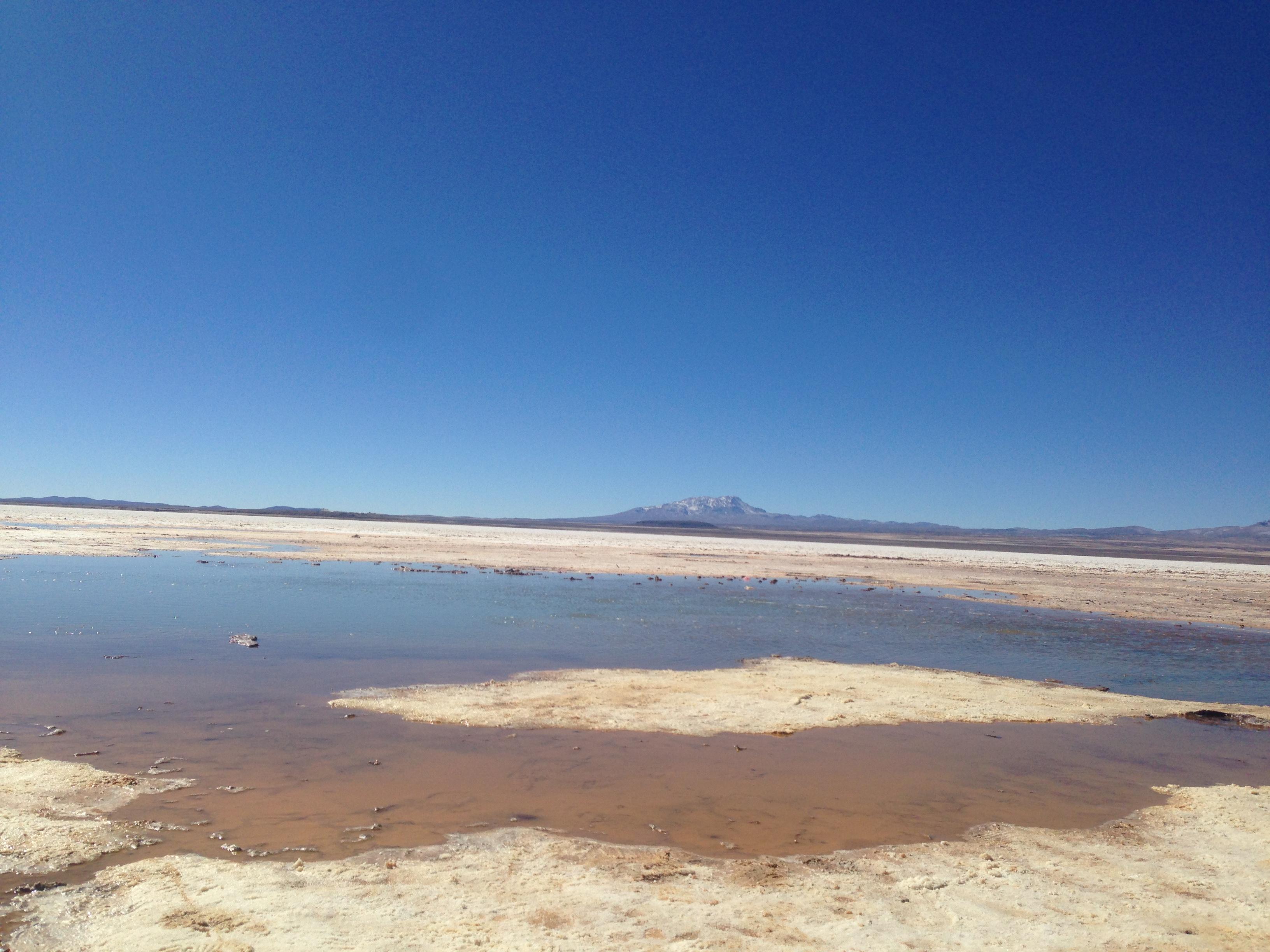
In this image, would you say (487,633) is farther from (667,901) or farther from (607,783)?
(667,901)

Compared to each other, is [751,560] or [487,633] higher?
[751,560]

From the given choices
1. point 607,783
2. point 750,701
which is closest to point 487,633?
point 750,701

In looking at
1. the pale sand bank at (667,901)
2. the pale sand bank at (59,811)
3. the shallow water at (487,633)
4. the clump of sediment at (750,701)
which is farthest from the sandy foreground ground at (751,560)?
the pale sand bank at (59,811)

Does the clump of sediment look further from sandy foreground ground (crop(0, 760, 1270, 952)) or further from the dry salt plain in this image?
sandy foreground ground (crop(0, 760, 1270, 952))

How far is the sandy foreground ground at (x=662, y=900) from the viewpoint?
17.2ft

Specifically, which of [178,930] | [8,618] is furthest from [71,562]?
[178,930]

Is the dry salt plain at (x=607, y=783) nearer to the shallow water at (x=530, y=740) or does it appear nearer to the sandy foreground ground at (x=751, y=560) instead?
the shallow water at (x=530, y=740)

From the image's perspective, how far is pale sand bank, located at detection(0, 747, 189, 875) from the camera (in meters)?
6.17

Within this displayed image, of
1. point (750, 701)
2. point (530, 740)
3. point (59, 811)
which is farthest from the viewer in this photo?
point (750, 701)

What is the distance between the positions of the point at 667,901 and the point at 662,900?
0.11 ft

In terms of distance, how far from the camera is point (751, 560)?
55188 mm

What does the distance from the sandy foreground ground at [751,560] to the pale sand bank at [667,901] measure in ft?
88.0

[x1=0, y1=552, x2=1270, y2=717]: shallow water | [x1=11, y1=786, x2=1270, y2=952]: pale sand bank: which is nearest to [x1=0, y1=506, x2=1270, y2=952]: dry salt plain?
[x1=11, y1=786, x2=1270, y2=952]: pale sand bank

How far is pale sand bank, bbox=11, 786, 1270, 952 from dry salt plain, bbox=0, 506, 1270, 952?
0.10 ft
